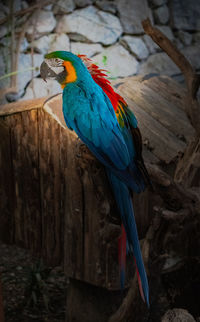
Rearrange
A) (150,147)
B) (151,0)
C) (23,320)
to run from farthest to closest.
→ 1. (151,0)
2. (23,320)
3. (150,147)

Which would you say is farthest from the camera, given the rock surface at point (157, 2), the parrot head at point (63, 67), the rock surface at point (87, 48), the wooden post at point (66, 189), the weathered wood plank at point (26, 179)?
the rock surface at point (157, 2)

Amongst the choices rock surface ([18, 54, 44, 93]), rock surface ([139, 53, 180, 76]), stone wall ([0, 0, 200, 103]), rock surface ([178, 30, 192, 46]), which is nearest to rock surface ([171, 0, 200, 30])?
rock surface ([178, 30, 192, 46])

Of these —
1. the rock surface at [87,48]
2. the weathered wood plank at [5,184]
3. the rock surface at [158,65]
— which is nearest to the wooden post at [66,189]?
the weathered wood plank at [5,184]

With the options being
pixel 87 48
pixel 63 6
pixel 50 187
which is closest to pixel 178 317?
pixel 50 187

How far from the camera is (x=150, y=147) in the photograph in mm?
1500

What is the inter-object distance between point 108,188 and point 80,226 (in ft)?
2.08

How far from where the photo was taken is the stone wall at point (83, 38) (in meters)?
2.18

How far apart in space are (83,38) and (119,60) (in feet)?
0.85

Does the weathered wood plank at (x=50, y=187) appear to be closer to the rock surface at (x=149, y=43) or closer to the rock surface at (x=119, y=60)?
the rock surface at (x=119, y=60)

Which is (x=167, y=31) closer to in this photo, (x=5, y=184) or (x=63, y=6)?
(x=63, y=6)

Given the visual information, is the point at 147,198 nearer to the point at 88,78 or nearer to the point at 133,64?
the point at 88,78

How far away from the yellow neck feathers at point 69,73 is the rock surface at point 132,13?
1593 millimetres

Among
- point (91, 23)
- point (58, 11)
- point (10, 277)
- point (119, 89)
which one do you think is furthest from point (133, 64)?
point (10, 277)

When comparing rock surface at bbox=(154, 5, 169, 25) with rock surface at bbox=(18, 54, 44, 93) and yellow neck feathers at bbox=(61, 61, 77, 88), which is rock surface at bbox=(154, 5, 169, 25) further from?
yellow neck feathers at bbox=(61, 61, 77, 88)
